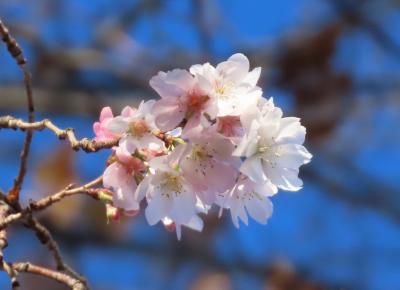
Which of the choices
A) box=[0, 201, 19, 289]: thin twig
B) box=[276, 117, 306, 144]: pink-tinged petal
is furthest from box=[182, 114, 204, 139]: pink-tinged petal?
box=[0, 201, 19, 289]: thin twig

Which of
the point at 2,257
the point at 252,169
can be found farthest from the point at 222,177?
the point at 2,257

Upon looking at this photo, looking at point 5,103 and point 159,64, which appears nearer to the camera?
point 5,103

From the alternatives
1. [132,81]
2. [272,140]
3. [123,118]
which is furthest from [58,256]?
[132,81]

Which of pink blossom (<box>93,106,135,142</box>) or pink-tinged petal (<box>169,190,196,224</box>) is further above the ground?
pink blossom (<box>93,106,135,142</box>)

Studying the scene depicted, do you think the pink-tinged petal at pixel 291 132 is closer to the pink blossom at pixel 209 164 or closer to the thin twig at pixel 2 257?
the pink blossom at pixel 209 164

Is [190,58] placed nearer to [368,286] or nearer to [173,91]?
[368,286]

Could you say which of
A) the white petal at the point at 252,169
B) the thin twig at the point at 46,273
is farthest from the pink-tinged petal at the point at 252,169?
the thin twig at the point at 46,273

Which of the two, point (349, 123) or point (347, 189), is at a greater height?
point (349, 123)

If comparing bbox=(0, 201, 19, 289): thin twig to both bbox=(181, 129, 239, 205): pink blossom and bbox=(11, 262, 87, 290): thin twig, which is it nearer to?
bbox=(11, 262, 87, 290): thin twig
